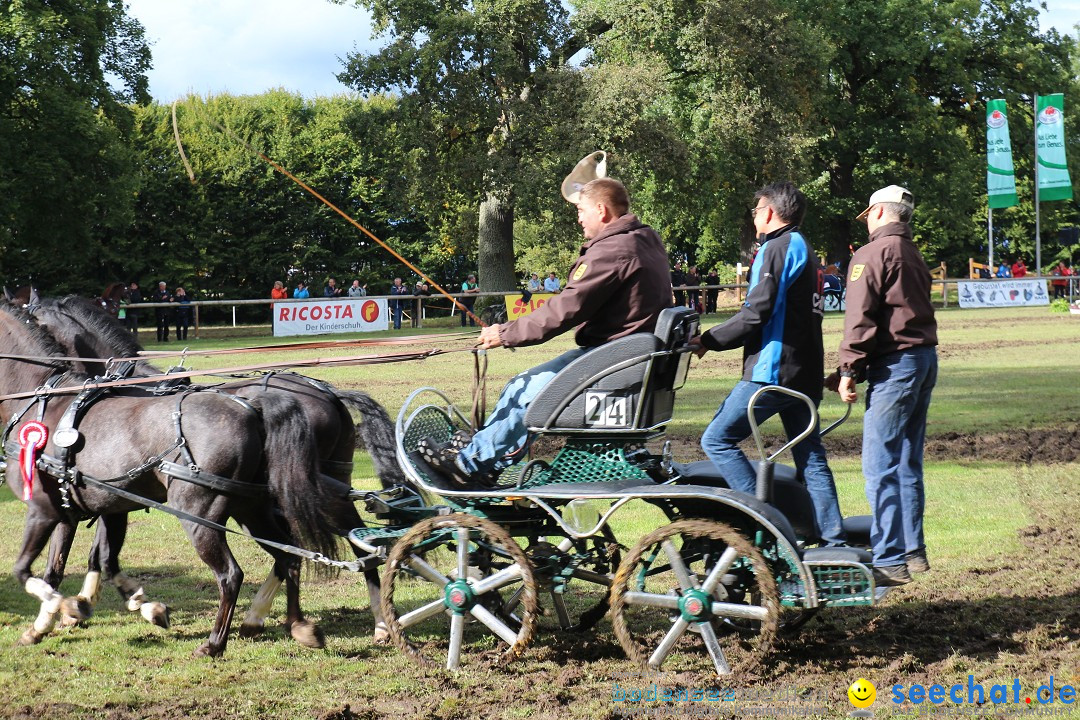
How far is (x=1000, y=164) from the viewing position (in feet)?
120

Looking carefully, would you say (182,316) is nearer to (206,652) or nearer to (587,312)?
(206,652)

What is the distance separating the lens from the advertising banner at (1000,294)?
37.6 meters

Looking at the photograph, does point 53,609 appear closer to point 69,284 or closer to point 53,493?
point 53,493

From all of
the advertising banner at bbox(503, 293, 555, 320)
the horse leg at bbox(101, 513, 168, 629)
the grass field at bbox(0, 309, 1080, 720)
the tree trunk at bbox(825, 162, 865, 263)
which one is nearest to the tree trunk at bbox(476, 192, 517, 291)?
the advertising banner at bbox(503, 293, 555, 320)

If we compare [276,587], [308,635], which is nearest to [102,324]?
[276,587]

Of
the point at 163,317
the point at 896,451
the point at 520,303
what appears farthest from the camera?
the point at 520,303

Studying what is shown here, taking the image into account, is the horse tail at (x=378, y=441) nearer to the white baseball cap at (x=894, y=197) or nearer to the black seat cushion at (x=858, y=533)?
the black seat cushion at (x=858, y=533)

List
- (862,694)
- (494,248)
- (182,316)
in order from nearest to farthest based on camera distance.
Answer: (862,694) → (182,316) → (494,248)

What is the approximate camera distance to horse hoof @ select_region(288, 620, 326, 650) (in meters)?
5.78

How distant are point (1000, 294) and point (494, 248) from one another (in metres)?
17.0

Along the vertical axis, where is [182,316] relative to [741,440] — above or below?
above

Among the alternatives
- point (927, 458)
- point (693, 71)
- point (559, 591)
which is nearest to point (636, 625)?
point (559, 591)

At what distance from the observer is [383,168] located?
34.7 meters

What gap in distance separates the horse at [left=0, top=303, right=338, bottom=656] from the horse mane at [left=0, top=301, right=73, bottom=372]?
31cm
